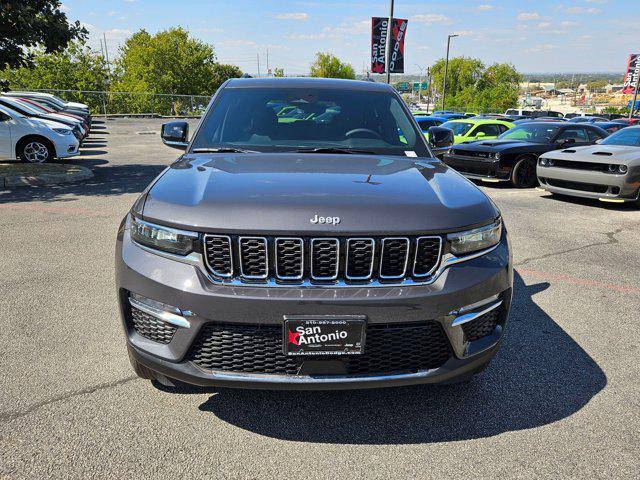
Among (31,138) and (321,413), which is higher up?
(31,138)

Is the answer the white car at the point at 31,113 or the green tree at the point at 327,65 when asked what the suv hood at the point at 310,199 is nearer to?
the white car at the point at 31,113

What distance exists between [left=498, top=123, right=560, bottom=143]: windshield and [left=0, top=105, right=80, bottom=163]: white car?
10.4m

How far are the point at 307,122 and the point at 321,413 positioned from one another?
2012mm

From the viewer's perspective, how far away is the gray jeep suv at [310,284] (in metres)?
2.21

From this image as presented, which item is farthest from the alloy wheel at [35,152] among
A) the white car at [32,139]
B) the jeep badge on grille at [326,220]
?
the jeep badge on grille at [326,220]

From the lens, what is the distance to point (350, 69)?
9969cm

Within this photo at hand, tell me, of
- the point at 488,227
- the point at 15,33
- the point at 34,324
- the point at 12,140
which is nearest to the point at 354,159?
the point at 488,227

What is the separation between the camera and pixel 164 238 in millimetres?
2350

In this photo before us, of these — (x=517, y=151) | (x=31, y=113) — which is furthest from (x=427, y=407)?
(x=31, y=113)

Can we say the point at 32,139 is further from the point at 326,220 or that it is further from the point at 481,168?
the point at 326,220

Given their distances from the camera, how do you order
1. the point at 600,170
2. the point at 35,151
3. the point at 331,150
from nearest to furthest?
1. the point at 331,150
2. the point at 600,170
3. the point at 35,151

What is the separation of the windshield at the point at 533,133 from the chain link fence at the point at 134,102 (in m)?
30.6

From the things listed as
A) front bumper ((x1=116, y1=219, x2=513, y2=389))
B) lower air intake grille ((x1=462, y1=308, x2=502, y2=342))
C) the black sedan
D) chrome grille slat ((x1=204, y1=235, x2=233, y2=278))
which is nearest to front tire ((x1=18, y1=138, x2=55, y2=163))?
the black sedan

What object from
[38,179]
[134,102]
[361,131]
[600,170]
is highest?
[361,131]
